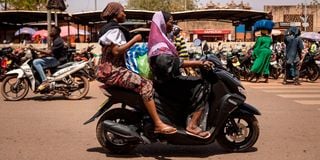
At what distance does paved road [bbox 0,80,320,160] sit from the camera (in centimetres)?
605

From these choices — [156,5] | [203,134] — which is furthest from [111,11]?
[156,5]

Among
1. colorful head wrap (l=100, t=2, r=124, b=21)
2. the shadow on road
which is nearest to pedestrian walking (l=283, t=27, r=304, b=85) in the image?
the shadow on road

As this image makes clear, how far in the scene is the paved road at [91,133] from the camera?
6.05 metres

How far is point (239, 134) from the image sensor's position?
6.14m

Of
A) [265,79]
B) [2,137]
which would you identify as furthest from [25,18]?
[2,137]

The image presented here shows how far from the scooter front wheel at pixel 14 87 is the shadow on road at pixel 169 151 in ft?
17.7

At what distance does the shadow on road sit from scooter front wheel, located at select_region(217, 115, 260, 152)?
0.44 feet

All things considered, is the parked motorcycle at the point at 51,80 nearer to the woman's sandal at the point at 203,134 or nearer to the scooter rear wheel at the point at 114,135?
the scooter rear wheel at the point at 114,135

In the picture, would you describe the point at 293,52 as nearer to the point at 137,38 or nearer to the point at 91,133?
the point at 91,133

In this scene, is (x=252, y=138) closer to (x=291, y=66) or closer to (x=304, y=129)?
(x=304, y=129)

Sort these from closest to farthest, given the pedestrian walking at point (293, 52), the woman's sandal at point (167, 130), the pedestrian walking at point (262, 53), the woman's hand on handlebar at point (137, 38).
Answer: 1. the woman's sandal at point (167, 130)
2. the woman's hand on handlebar at point (137, 38)
3. the pedestrian walking at point (293, 52)
4. the pedestrian walking at point (262, 53)

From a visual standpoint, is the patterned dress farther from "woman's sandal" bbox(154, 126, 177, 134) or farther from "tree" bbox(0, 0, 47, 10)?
"tree" bbox(0, 0, 47, 10)

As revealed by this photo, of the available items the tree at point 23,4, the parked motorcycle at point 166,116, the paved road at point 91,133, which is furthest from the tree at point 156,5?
the parked motorcycle at point 166,116

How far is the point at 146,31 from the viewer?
708cm
